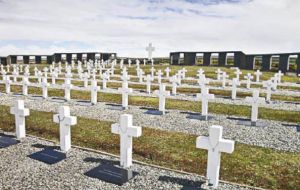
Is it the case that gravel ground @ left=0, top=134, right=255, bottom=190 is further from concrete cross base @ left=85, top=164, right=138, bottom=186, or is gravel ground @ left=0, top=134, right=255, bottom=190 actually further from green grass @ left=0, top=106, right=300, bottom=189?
green grass @ left=0, top=106, right=300, bottom=189

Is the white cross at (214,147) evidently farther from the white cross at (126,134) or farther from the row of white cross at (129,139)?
the white cross at (126,134)

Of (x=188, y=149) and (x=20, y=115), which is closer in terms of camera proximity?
(x=188, y=149)

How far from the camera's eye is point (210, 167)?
18.6 feet

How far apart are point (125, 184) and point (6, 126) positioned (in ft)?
18.8

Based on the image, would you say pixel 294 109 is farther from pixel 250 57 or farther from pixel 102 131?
pixel 250 57

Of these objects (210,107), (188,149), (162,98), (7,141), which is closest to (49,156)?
(7,141)

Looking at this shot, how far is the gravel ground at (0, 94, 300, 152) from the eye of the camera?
875 cm

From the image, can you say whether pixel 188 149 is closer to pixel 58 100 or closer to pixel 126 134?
pixel 126 134

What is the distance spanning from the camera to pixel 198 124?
10625mm

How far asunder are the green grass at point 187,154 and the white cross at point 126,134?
2.14 ft

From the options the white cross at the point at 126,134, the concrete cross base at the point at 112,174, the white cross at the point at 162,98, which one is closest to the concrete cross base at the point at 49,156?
the concrete cross base at the point at 112,174

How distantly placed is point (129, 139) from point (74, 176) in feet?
4.12

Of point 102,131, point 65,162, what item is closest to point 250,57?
point 102,131

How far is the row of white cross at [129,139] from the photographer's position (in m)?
5.52
